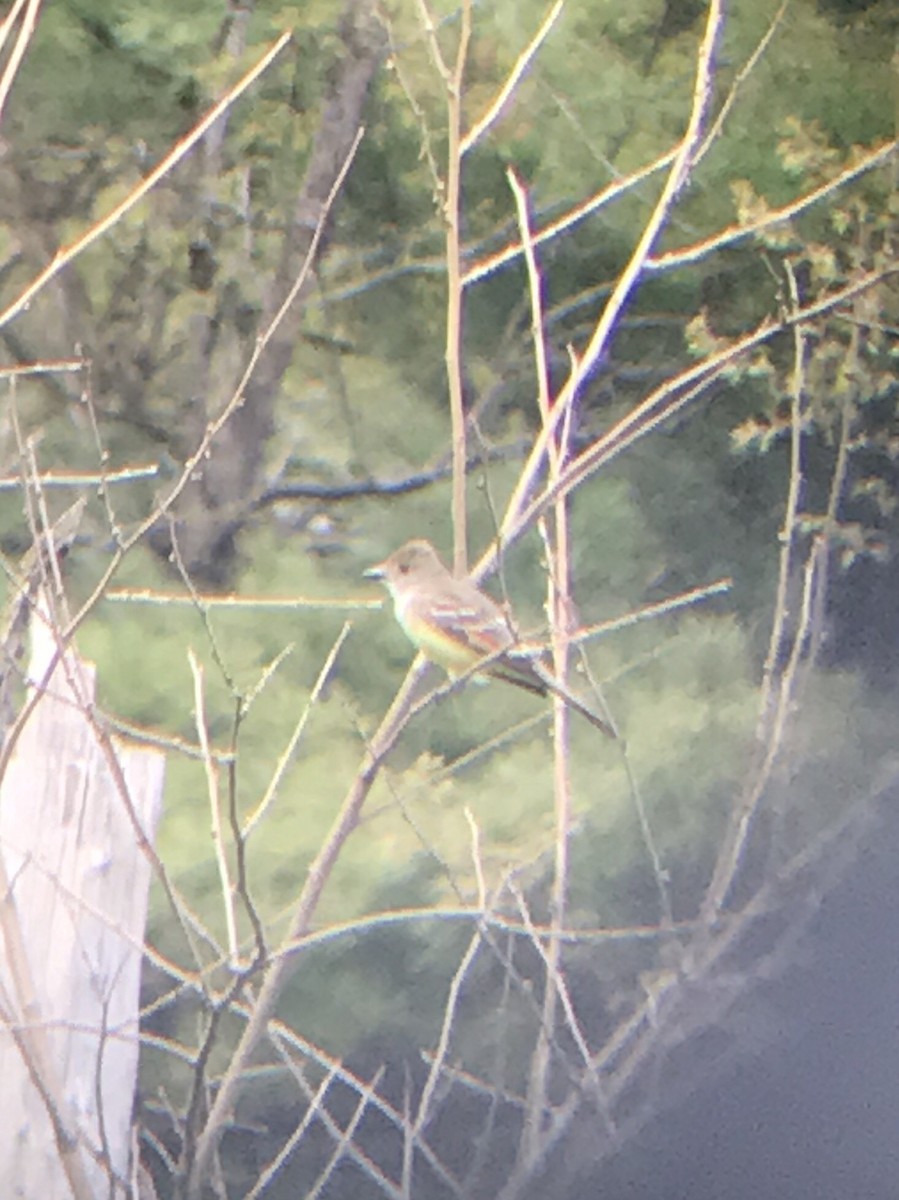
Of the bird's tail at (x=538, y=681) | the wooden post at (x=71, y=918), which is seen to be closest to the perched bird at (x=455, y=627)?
the bird's tail at (x=538, y=681)

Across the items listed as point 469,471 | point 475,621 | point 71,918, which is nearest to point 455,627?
point 475,621

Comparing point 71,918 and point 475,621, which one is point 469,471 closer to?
point 475,621

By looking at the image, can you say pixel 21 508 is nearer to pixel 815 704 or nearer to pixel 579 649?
pixel 579 649

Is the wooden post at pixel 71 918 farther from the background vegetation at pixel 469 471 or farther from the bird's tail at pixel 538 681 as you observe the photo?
the bird's tail at pixel 538 681

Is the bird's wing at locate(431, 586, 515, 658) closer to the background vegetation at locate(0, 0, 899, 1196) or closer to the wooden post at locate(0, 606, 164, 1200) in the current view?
the background vegetation at locate(0, 0, 899, 1196)

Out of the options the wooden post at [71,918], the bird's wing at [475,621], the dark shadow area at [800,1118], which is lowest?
the dark shadow area at [800,1118]

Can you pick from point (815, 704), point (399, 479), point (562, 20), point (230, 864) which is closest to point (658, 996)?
point (815, 704)
